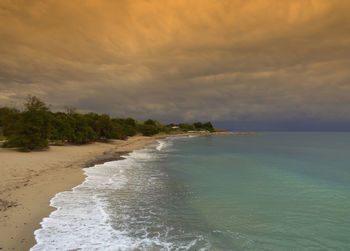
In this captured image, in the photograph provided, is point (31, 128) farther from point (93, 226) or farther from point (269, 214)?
point (269, 214)

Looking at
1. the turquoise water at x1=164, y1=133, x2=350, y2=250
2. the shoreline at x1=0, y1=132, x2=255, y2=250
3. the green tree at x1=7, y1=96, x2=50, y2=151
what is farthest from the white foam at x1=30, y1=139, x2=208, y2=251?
the green tree at x1=7, y1=96, x2=50, y2=151

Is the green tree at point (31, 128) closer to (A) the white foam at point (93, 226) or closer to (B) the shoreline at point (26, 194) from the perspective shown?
(B) the shoreline at point (26, 194)

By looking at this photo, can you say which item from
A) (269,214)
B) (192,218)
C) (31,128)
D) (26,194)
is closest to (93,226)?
(192,218)

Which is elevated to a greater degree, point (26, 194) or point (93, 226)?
point (26, 194)

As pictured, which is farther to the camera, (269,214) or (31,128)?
(31,128)

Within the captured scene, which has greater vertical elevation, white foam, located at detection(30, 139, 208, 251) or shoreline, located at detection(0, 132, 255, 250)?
shoreline, located at detection(0, 132, 255, 250)

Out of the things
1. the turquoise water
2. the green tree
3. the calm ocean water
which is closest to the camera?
the calm ocean water

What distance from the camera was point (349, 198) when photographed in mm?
14531

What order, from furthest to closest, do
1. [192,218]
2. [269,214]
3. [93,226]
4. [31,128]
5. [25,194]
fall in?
[31,128] < [25,194] < [269,214] < [192,218] < [93,226]

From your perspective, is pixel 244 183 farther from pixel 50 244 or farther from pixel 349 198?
pixel 50 244

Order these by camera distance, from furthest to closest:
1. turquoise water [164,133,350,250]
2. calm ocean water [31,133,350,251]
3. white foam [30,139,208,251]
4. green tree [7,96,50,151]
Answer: green tree [7,96,50,151]
turquoise water [164,133,350,250]
calm ocean water [31,133,350,251]
white foam [30,139,208,251]

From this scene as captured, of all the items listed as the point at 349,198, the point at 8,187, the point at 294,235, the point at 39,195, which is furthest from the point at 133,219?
the point at 349,198

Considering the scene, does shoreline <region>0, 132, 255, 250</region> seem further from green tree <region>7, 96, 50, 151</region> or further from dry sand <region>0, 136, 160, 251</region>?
green tree <region>7, 96, 50, 151</region>

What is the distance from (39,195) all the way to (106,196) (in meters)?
3.59
